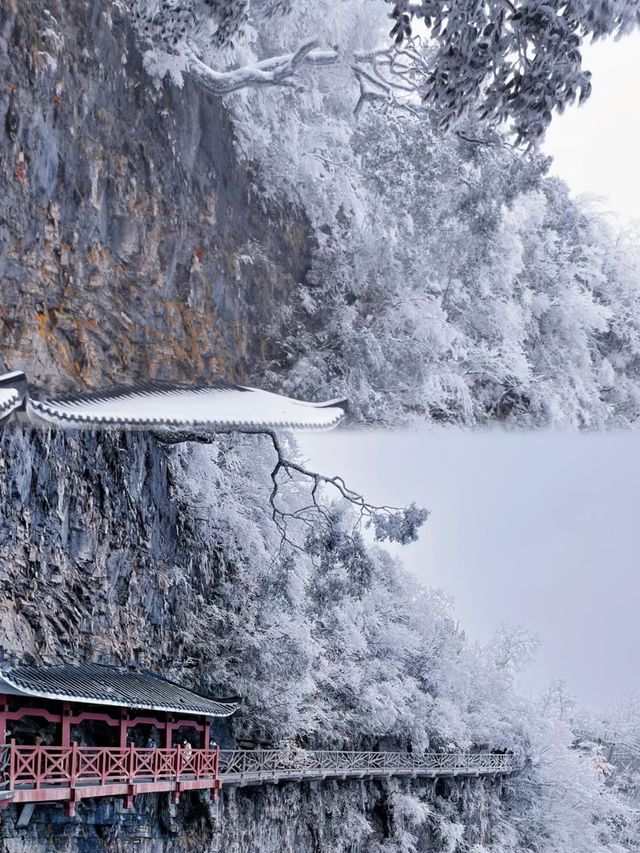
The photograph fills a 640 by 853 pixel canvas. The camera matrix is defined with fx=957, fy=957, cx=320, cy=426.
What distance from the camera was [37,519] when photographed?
Answer: 18.6ft

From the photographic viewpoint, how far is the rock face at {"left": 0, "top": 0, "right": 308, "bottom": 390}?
5422mm

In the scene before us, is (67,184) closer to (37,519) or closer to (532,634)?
(37,519)

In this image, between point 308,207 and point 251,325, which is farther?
point 308,207

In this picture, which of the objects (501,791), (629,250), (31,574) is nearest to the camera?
(31,574)

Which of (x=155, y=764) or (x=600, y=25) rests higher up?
(x=600, y=25)

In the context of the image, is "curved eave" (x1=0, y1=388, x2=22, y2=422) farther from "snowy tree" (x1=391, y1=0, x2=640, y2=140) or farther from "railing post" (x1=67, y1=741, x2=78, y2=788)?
"railing post" (x1=67, y1=741, x2=78, y2=788)

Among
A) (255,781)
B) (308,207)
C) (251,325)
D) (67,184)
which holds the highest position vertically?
(308,207)

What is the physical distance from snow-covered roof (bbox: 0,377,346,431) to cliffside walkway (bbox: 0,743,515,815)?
178 cm

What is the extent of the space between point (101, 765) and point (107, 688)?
21.3 inches

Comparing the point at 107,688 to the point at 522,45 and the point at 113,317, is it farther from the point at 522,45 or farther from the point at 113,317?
the point at 522,45

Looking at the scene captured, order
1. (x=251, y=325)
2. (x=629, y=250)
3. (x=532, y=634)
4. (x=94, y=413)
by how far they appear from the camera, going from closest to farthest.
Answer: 1. (x=94, y=413)
2. (x=251, y=325)
3. (x=629, y=250)
4. (x=532, y=634)

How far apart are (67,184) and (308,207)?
2266 millimetres

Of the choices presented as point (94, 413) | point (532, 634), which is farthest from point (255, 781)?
point (532, 634)

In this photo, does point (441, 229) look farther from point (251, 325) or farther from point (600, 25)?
point (600, 25)
